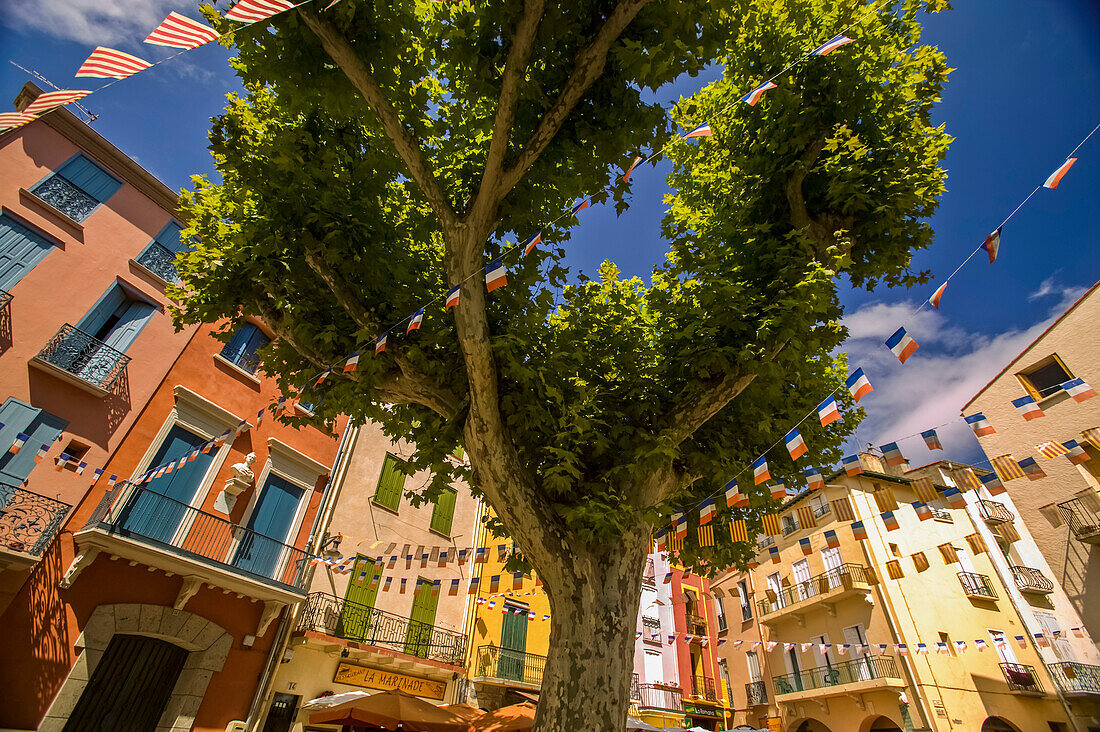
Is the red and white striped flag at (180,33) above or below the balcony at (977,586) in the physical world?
below

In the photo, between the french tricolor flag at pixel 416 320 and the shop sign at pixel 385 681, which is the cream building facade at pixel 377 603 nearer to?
the shop sign at pixel 385 681

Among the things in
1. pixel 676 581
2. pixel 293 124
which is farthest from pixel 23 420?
pixel 676 581

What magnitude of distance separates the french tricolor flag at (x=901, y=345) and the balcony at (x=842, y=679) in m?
16.0

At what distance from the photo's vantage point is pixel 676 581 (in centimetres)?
2264

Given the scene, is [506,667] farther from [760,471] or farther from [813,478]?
[760,471]

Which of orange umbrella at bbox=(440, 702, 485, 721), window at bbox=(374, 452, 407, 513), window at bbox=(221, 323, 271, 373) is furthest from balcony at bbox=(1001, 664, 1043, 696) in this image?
window at bbox=(221, 323, 271, 373)

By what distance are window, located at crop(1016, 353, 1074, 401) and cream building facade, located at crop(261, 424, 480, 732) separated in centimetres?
1892

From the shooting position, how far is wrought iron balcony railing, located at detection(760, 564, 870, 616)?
1797cm

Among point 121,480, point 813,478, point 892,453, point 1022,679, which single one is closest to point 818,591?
point 1022,679

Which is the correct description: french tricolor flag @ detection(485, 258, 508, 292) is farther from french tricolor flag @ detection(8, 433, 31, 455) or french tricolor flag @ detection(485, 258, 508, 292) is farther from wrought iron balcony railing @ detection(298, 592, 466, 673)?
wrought iron balcony railing @ detection(298, 592, 466, 673)

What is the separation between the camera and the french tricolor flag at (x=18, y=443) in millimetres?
8367

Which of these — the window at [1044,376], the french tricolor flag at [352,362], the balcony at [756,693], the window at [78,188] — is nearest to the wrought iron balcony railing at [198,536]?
the french tricolor flag at [352,362]

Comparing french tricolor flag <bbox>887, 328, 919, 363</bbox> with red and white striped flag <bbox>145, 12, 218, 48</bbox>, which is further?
french tricolor flag <bbox>887, 328, 919, 363</bbox>

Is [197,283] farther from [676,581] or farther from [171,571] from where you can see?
[676,581]
